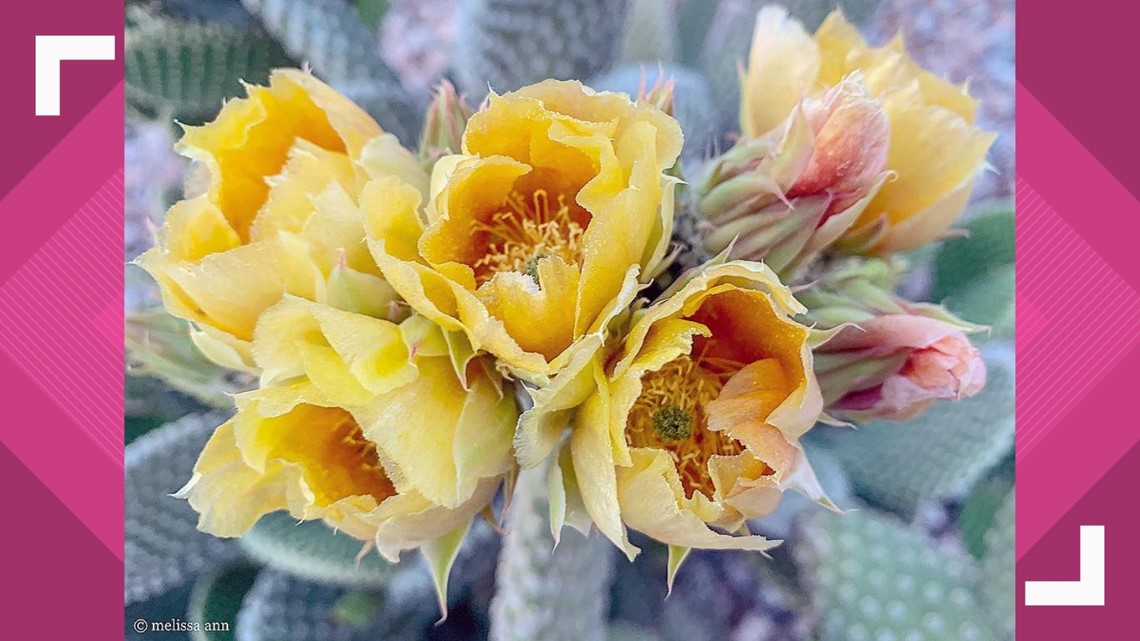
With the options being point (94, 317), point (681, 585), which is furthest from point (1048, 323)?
point (94, 317)

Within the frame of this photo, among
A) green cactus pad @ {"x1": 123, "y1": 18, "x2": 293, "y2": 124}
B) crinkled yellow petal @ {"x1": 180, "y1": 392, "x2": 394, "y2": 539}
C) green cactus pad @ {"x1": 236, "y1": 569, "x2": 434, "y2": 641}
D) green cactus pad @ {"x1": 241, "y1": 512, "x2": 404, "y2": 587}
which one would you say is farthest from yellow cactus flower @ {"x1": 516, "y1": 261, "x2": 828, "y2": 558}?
→ green cactus pad @ {"x1": 123, "y1": 18, "x2": 293, "y2": 124}

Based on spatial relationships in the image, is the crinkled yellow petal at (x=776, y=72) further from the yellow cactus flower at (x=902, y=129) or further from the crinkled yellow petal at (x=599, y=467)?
the crinkled yellow petal at (x=599, y=467)

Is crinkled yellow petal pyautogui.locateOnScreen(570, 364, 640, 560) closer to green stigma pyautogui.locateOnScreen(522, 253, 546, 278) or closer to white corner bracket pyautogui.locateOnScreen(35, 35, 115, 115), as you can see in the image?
green stigma pyautogui.locateOnScreen(522, 253, 546, 278)

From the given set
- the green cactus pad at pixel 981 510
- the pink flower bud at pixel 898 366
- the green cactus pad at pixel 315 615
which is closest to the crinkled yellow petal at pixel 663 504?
the pink flower bud at pixel 898 366

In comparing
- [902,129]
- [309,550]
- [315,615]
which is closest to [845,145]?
[902,129]

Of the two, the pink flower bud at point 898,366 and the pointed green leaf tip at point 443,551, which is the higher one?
the pink flower bud at point 898,366

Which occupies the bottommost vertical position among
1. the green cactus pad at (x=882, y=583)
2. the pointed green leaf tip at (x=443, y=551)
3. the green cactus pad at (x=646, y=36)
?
the green cactus pad at (x=882, y=583)
